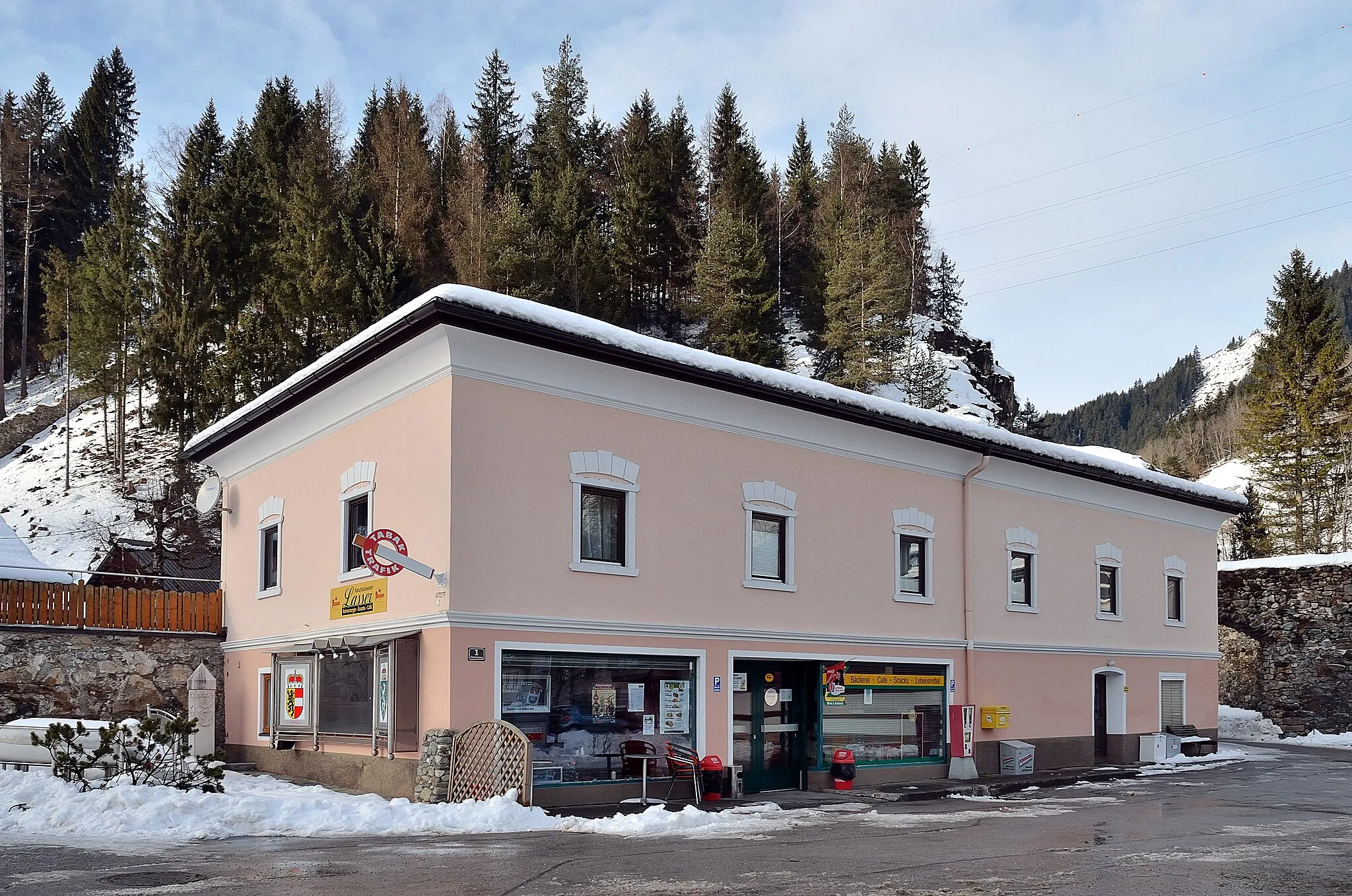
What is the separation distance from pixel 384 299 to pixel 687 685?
30105 millimetres

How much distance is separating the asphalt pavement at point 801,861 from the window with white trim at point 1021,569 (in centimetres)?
809

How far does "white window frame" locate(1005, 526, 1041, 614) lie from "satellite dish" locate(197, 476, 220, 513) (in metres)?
15.5

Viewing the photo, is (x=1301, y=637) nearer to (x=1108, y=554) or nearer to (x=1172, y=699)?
(x=1172, y=699)

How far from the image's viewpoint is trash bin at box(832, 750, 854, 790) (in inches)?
773

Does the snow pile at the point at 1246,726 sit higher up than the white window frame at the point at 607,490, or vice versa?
the white window frame at the point at 607,490

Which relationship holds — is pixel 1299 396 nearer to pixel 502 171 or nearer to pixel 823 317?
pixel 823 317

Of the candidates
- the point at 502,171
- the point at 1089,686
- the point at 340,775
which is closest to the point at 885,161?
the point at 502,171

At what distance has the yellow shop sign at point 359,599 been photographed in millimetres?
17188

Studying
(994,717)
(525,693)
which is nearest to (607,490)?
(525,693)

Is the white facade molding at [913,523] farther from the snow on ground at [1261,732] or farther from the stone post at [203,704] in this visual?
the snow on ground at [1261,732]

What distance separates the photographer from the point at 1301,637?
3388 cm

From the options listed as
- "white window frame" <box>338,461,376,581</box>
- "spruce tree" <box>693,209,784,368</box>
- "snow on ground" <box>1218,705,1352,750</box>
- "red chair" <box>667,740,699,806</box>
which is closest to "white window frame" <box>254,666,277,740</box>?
"white window frame" <box>338,461,376,581</box>

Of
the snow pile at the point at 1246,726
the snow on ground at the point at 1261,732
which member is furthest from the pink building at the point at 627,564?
the snow pile at the point at 1246,726

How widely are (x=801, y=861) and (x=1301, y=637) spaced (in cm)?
2788
